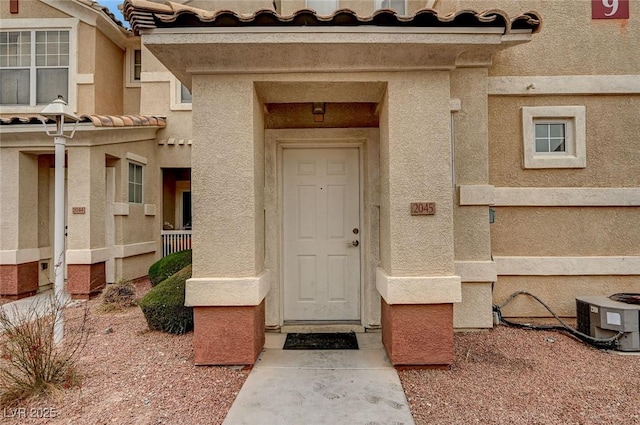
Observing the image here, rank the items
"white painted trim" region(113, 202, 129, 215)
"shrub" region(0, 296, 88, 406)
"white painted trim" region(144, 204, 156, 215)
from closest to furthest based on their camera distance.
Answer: "shrub" region(0, 296, 88, 406) → "white painted trim" region(113, 202, 129, 215) → "white painted trim" region(144, 204, 156, 215)

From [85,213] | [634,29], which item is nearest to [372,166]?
[634,29]

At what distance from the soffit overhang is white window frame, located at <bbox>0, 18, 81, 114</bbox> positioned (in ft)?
22.6

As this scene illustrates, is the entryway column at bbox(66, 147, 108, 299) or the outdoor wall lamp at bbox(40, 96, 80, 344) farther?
the entryway column at bbox(66, 147, 108, 299)

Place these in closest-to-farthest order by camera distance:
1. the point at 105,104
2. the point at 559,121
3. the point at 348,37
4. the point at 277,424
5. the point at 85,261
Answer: the point at 277,424
the point at 348,37
the point at 559,121
the point at 85,261
the point at 105,104

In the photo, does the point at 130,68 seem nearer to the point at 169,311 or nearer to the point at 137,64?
the point at 137,64

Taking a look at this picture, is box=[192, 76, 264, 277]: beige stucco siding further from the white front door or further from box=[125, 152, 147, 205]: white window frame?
box=[125, 152, 147, 205]: white window frame

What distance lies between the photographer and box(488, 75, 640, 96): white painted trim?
5.16m

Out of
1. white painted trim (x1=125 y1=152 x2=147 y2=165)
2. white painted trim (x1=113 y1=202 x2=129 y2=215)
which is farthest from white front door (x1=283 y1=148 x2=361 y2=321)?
white painted trim (x1=125 y1=152 x2=147 y2=165)

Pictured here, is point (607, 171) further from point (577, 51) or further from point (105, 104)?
point (105, 104)

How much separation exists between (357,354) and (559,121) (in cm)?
446

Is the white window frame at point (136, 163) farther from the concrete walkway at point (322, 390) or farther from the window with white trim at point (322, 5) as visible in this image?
the concrete walkway at point (322, 390)

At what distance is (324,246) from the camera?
5.22 metres

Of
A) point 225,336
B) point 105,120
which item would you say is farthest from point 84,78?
point 225,336

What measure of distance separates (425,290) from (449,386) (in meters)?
0.94
